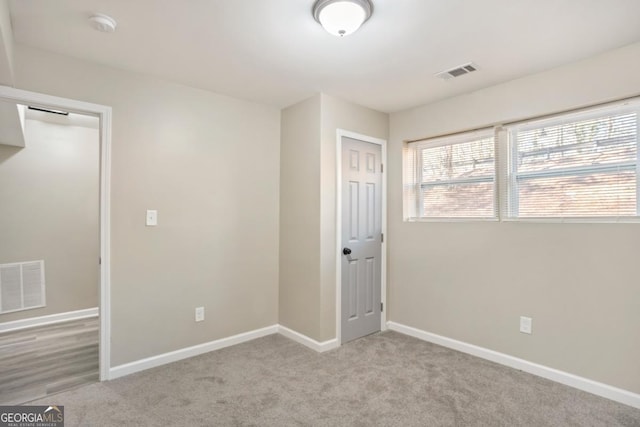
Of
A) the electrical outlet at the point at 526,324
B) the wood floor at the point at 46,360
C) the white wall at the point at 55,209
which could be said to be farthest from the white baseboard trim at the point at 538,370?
the white wall at the point at 55,209

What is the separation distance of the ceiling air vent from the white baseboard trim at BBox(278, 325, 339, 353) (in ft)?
8.50

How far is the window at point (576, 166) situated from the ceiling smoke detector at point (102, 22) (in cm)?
309

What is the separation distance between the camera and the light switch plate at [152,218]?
280 centimetres

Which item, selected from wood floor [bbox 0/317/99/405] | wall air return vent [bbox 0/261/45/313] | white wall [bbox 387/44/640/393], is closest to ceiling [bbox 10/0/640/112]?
white wall [bbox 387/44/640/393]

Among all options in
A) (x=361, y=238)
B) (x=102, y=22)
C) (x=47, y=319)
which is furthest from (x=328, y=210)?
(x=47, y=319)

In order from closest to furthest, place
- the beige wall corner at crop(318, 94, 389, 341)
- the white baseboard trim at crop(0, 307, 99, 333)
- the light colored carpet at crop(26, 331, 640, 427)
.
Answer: the light colored carpet at crop(26, 331, 640, 427), the beige wall corner at crop(318, 94, 389, 341), the white baseboard trim at crop(0, 307, 99, 333)

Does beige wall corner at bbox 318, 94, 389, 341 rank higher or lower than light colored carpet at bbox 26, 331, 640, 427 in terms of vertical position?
higher

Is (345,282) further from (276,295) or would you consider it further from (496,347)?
(496,347)

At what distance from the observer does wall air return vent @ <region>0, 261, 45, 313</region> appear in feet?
12.5

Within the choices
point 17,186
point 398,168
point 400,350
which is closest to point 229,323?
point 400,350

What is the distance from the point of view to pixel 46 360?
2990 mm

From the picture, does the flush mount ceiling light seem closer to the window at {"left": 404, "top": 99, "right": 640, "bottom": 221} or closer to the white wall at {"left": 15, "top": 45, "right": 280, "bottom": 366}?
the white wall at {"left": 15, "top": 45, "right": 280, "bottom": 366}

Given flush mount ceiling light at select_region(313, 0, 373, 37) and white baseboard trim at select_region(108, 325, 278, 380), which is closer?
flush mount ceiling light at select_region(313, 0, 373, 37)

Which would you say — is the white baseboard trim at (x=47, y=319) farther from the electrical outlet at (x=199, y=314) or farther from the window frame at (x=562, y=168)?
the window frame at (x=562, y=168)
